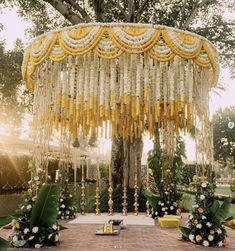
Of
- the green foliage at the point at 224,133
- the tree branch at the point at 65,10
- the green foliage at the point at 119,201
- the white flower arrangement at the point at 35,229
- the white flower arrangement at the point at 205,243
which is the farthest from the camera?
the green foliage at the point at 224,133

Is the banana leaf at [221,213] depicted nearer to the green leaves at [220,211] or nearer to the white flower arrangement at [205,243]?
the green leaves at [220,211]

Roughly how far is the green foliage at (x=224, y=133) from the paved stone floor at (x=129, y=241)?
26.3m

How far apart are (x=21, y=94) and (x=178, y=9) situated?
8725 mm

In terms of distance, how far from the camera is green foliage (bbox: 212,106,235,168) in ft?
109

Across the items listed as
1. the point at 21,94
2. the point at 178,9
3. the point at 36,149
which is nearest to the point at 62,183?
the point at 36,149

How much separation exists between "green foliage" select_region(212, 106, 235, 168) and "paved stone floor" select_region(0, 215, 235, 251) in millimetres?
26276

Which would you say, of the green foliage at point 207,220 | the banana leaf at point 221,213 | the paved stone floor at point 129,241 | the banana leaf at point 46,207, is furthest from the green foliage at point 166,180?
the banana leaf at point 46,207

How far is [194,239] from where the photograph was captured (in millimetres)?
6543

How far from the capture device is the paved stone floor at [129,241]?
612 cm

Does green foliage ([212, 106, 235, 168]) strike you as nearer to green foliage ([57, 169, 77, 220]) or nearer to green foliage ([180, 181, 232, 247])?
green foliage ([57, 169, 77, 220])

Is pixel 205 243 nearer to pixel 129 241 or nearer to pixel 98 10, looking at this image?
pixel 129 241

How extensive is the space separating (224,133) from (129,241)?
28221mm

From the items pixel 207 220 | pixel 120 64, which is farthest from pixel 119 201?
pixel 120 64

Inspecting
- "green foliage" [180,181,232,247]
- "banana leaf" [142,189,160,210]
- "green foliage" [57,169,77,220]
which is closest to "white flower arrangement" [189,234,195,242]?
"green foliage" [180,181,232,247]
